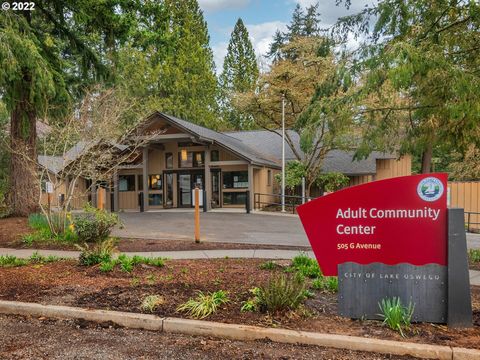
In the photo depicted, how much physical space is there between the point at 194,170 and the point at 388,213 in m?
21.2

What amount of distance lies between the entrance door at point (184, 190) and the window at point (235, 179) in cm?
237

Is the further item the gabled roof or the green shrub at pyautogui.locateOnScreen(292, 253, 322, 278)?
the gabled roof

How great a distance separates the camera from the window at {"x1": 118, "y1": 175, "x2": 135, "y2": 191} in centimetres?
2691

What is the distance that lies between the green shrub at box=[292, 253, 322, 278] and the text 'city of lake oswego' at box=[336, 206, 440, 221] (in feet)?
5.93

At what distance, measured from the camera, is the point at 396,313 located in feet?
13.7

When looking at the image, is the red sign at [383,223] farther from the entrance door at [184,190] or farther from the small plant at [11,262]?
the entrance door at [184,190]

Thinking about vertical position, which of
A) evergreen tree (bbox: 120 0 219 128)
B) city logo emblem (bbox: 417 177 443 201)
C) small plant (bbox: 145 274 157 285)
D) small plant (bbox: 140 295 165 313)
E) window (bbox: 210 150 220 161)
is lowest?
small plant (bbox: 145 274 157 285)

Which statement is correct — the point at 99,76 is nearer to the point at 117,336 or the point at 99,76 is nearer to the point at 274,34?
the point at 117,336

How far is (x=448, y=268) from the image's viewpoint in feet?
13.9

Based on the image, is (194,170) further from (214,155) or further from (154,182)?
(154,182)

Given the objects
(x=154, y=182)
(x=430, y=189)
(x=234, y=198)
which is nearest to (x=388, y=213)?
(x=430, y=189)

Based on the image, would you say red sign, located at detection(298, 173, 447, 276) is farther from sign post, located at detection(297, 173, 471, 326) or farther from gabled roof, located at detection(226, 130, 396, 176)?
gabled roof, located at detection(226, 130, 396, 176)

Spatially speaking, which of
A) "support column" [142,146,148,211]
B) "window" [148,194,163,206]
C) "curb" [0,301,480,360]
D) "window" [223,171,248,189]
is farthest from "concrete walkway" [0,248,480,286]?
"window" [148,194,163,206]

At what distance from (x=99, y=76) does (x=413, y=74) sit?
13.9m
